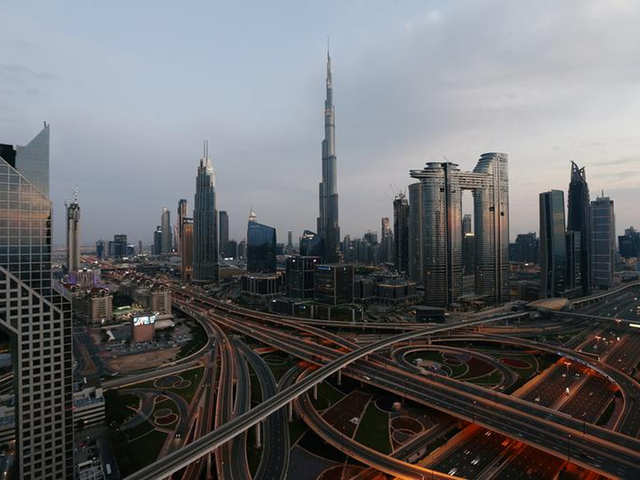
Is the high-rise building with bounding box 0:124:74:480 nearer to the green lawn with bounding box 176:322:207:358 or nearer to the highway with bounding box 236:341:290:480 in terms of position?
the highway with bounding box 236:341:290:480

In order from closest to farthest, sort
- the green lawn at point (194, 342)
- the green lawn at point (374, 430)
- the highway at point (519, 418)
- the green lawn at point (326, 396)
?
the highway at point (519, 418)
the green lawn at point (374, 430)
the green lawn at point (326, 396)
the green lawn at point (194, 342)

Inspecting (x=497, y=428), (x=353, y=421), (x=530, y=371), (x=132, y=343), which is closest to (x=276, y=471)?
(x=353, y=421)

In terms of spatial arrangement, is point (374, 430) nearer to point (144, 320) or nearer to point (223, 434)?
point (223, 434)

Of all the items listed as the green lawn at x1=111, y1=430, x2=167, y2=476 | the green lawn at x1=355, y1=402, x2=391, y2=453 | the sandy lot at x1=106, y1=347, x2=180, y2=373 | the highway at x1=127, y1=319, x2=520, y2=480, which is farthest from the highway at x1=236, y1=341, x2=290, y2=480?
the sandy lot at x1=106, y1=347, x2=180, y2=373

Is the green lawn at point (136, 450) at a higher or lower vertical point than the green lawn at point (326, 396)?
higher

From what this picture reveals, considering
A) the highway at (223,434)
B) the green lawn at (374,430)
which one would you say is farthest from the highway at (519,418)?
the highway at (223,434)

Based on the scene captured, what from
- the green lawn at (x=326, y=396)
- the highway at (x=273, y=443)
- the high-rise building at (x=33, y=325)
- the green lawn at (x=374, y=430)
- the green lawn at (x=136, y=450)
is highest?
the high-rise building at (x=33, y=325)

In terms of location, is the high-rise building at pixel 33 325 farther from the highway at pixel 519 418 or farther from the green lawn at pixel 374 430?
the highway at pixel 519 418

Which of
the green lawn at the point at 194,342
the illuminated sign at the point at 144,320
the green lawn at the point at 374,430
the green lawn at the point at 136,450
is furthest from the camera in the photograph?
the illuminated sign at the point at 144,320

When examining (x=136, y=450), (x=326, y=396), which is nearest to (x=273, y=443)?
(x=326, y=396)
